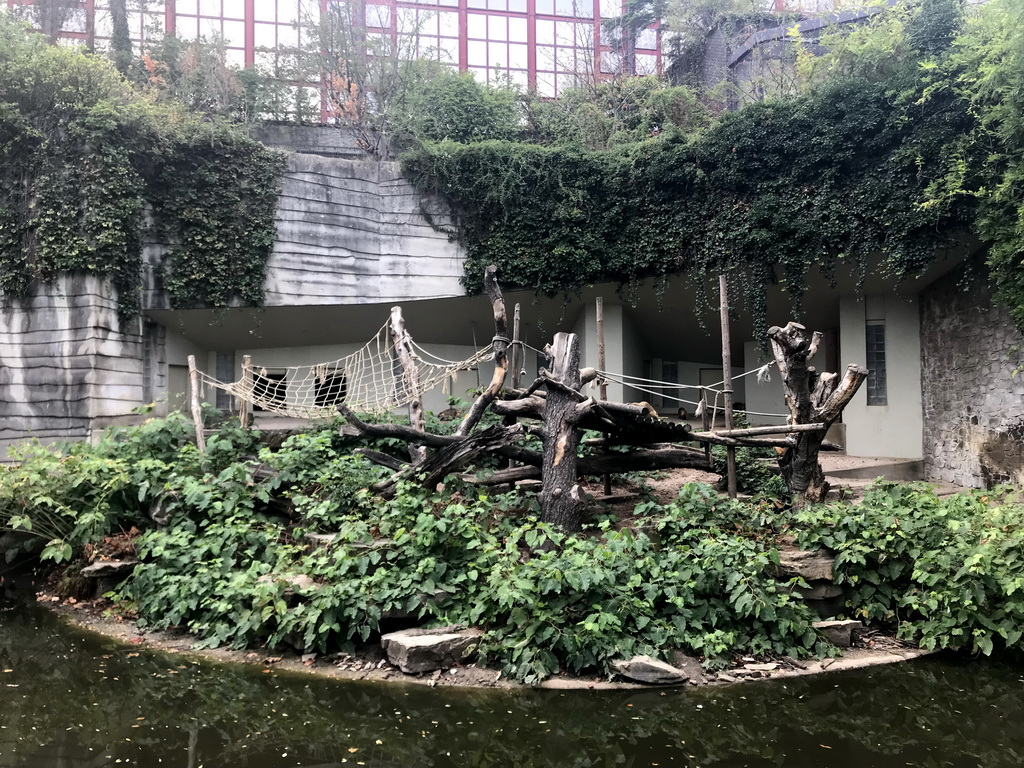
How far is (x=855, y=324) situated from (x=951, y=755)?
782 cm

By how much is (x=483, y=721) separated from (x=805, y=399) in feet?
12.0

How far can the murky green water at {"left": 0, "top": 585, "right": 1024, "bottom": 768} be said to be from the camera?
11.0 ft

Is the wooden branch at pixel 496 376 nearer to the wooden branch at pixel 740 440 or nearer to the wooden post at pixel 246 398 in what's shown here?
the wooden branch at pixel 740 440

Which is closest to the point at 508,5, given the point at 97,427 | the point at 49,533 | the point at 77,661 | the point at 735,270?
the point at 735,270

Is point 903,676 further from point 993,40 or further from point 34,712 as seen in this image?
point 993,40

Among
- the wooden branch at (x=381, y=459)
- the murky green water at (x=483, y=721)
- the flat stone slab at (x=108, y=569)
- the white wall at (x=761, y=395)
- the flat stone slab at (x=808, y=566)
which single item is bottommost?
the murky green water at (x=483, y=721)

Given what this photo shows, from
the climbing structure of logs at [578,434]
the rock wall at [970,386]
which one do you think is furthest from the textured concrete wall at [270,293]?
the rock wall at [970,386]

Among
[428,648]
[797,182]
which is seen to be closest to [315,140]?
[797,182]

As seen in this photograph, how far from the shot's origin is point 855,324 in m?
10.2

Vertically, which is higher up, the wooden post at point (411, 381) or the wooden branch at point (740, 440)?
the wooden post at point (411, 381)

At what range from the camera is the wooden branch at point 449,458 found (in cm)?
595

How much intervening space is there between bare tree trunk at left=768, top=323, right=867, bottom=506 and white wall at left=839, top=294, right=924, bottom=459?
14.7 ft

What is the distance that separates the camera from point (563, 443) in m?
5.76

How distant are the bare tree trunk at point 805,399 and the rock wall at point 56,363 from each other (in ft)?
28.0
